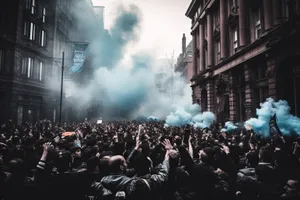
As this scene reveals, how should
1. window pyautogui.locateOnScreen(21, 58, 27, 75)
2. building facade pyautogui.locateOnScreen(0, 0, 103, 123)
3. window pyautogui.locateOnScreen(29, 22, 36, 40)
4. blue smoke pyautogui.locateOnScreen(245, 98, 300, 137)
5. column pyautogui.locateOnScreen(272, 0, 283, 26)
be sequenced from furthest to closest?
window pyautogui.locateOnScreen(29, 22, 36, 40) → window pyautogui.locateOnScreen(21, 58, 27, 75) → building facade pyautogui.locateOnScreen(0, 0, 103, 123) → column pyautogui.locateOnScreen(272, 0, 283, 26) → blue smoke pyautogui.locateOnScreen(245, 98, 300, 137)

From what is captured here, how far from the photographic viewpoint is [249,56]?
55.7 ft

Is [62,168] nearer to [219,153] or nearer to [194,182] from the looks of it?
[194,182]

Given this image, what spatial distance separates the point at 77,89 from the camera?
3731 cm

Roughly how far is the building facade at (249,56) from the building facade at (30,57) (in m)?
19.1

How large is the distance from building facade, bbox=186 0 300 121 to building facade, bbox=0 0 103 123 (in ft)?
62.7

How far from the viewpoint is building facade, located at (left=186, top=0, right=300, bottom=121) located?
Answer: 12.9 metres

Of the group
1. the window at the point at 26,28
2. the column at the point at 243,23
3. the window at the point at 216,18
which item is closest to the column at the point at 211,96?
the window at the point at 216,18

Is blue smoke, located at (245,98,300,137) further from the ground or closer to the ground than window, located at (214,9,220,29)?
closer to the ground

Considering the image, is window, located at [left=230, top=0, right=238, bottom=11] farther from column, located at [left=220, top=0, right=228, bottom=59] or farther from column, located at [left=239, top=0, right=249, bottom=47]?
column, located at [left=239, top=0, right=249, bottom=47]

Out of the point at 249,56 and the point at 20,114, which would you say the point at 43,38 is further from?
the point at 249,56

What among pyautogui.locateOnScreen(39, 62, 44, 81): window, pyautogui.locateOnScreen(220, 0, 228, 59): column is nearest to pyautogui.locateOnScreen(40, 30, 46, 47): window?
pyautogui.locateOnScreen(39, 62, 44, 81): window

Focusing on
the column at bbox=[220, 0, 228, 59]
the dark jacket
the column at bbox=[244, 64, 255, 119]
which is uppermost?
the column at bbox=[220, 0, 228, 59]

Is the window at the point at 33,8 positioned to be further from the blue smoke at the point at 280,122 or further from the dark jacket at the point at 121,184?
the dark jacket at the point at 121,184

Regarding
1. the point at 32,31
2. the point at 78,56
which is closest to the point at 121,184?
the point at 78,56
